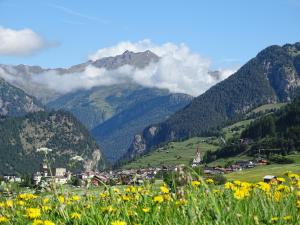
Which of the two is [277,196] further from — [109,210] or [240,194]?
[109,210]

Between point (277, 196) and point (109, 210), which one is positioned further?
point (277, 196)

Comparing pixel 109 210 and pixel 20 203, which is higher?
pixel 20 203

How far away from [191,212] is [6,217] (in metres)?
2.22

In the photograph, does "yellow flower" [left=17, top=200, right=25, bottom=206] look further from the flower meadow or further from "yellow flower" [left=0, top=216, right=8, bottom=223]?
"yellow flower" [left=0, top=216, right=8, bottom=223]

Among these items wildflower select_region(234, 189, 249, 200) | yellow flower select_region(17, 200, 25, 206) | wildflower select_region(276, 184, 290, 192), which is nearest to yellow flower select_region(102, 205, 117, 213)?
wildflower select_region(234, 189, 249, 200)

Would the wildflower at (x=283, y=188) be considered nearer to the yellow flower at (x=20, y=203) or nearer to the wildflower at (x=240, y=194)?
the wildflower at (x=240, y=194)

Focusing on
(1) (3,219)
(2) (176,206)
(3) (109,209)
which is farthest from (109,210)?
(1) (3,219)

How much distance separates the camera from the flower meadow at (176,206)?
4766 mm

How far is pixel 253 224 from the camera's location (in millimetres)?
4465

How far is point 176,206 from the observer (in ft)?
18.5

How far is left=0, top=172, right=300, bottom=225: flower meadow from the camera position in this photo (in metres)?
4.77

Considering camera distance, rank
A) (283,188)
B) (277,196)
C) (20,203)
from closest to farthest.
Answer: (277,196) → (283,188) → (20,203)

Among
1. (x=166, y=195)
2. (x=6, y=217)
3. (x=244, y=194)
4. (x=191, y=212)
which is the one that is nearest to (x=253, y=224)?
(x=191, y=212)

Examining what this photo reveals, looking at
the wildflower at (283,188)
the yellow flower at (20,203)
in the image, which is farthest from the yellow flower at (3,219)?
the wildflower at (283,188)
